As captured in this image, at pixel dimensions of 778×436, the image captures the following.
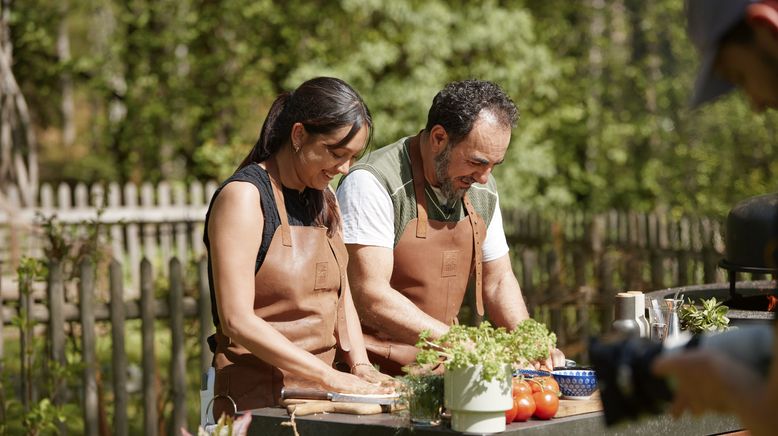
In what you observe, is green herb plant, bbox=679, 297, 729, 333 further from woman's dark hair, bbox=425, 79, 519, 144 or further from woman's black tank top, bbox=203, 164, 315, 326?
woman's black tank top, bbox=203, 164, 315, 326

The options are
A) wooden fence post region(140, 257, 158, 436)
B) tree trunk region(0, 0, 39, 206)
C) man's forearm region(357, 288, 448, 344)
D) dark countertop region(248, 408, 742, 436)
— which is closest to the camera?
dark countertop region(248, 408, 742, 436)

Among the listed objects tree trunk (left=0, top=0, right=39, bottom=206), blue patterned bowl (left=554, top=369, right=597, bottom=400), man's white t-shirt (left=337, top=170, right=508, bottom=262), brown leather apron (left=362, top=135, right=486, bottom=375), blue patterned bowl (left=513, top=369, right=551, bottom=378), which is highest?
tree trunk (left=0, top=0, right=39, bottom=206)

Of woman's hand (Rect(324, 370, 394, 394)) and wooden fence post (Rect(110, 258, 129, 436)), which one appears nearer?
woman's hand (Rect(324, 370, 394, 394))

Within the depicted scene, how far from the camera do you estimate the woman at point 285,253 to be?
3.18 m

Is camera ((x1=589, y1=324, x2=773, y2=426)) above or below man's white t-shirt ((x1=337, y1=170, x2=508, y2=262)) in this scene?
below

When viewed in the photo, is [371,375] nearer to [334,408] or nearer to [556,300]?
[334,408]

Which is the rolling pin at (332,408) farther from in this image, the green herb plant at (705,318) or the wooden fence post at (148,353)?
the wooden fence post at (148,353)

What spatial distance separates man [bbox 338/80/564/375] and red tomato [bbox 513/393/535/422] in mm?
679

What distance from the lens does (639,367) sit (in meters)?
1.72

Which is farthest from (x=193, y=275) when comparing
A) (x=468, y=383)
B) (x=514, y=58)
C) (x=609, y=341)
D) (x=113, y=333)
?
(x=609, y=341)

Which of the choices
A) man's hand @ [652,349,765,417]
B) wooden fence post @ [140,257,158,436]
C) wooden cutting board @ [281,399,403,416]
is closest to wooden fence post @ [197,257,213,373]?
wooden fence post @ [140,257,158,436]

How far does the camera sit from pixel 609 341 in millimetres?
1798

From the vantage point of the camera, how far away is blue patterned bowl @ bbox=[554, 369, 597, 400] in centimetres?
320

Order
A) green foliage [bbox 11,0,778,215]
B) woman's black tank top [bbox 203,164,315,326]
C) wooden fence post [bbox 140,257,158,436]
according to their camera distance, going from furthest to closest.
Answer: green foliage [bbox 11,0,778,215], wooden fence post [bbox 140,257,158,436], woman's black tank top [bbox 203,164,315,326]
